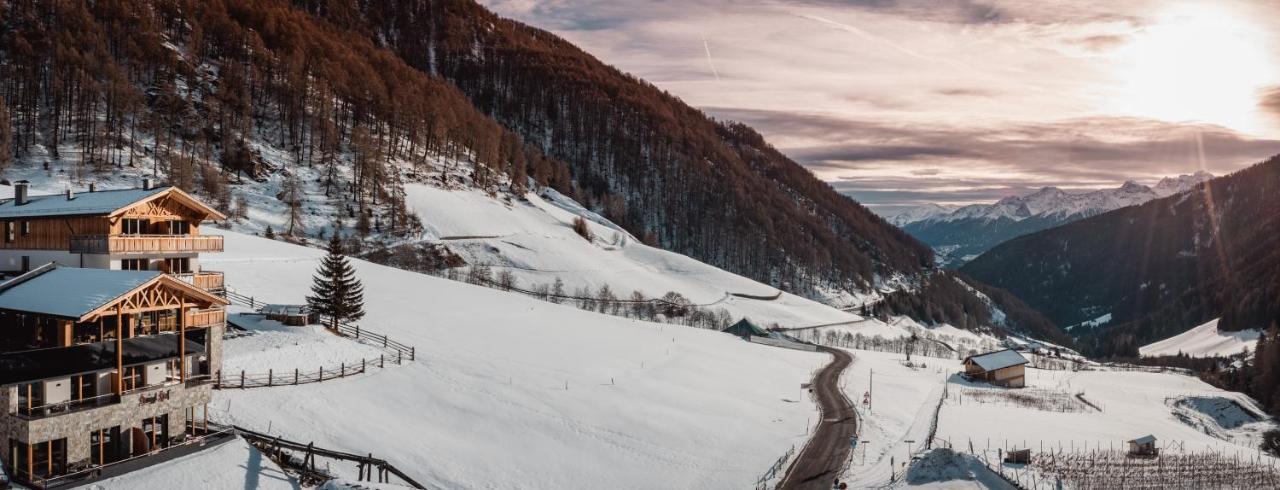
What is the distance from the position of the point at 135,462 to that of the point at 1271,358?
393ft

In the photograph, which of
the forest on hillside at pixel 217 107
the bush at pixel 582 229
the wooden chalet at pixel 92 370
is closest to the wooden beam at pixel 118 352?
the wooden chalet at pixel 92 370

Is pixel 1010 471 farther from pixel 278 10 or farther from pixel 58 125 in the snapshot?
pixel 278 10

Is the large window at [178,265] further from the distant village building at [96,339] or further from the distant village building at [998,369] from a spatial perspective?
the distant village building at [998,369]

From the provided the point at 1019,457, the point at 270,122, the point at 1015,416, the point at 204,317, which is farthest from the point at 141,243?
the point at 270,122

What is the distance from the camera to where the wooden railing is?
28891 millimetres

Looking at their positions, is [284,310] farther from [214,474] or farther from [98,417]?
[214,474]

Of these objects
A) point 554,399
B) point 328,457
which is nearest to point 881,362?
point 554,399

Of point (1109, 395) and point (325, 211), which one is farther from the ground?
point (325, 211)

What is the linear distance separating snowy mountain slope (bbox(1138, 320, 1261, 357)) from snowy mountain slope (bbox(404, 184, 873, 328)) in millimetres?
105872

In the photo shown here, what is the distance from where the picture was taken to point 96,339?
82.9ft

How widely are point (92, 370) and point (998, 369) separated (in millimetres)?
72996

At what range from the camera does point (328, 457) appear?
26531 millimetres

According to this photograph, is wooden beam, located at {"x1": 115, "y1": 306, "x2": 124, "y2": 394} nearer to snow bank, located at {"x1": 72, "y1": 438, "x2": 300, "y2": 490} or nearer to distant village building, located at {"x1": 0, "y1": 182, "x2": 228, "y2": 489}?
distant village building, located at {"x1": 0, "y1": 182, "x2": 228, "y2": 489}

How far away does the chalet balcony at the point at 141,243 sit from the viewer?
3047 centimetres
